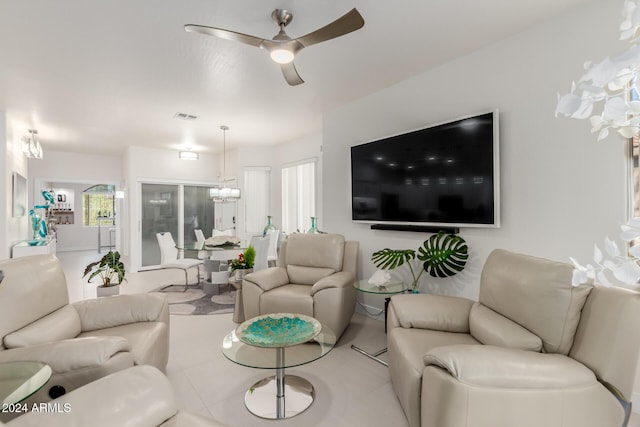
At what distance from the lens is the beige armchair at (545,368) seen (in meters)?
1.33

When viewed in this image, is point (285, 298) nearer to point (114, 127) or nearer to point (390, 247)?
point (390, 247)

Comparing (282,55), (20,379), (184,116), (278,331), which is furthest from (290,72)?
(184,116)

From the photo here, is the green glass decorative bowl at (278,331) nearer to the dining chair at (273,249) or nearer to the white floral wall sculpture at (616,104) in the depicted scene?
the white floral wall sculpture at (616,104)

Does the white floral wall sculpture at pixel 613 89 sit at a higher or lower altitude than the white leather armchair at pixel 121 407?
higher

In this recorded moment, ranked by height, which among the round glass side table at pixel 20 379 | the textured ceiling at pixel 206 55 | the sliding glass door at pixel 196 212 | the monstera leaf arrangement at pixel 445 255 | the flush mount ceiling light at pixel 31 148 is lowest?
the round glass side table at pixel 20 379

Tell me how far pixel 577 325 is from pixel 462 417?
0.77 metres

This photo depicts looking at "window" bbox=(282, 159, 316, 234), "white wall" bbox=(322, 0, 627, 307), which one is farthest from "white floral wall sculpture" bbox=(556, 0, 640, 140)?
"window" bbox=(282, 159, 316, 234)

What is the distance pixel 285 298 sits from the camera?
2992 mm

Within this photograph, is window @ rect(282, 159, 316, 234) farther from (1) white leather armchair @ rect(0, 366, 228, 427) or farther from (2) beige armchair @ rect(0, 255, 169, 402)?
(1) white leather armchair @ rect(0, 366, 228, 427)

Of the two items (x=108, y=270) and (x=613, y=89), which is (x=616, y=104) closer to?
(x=613, y=89)

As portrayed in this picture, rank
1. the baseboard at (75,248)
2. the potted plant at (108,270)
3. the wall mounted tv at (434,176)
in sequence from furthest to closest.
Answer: the baseboard at (75,248), the potted plant at (108,270), the wall mounted tv at (434,176)

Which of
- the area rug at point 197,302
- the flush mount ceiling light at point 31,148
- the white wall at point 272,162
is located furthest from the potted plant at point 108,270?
the white wall at point 272,162

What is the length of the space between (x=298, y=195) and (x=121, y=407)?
16.3ft

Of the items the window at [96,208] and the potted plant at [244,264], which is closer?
the potted plant at [244,264]
